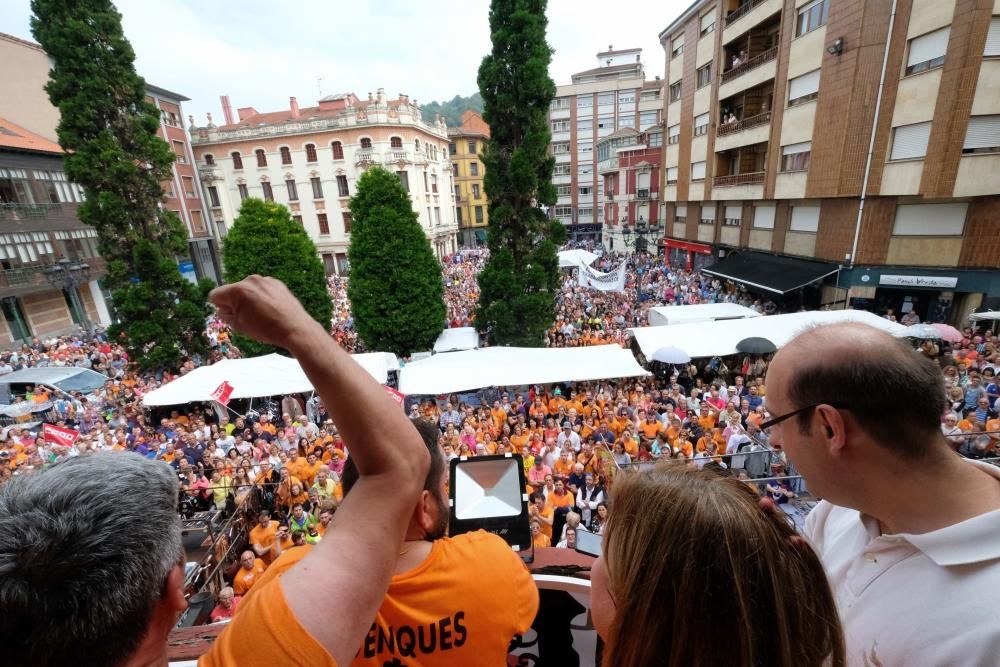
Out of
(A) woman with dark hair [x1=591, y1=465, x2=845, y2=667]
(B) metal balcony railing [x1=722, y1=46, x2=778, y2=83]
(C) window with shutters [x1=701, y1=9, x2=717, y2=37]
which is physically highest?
(C) window with shutters [x1=701, y1=9, x2=717, y2=37]

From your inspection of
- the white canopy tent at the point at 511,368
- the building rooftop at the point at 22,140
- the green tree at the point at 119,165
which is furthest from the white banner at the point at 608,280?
the building rooftop at the point at 22,140

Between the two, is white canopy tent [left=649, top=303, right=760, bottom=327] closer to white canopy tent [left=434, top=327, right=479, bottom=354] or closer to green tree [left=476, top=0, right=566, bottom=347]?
green tree [left=476, top=0, right=566, bottom=347]

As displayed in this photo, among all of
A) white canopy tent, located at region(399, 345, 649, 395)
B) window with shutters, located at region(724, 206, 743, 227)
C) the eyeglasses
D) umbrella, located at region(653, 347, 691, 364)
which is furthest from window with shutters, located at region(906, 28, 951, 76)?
the eyeglasses

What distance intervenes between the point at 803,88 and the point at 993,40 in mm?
5547

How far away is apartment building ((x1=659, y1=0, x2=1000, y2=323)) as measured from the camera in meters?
13.4

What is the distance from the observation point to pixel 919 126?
46.6ft

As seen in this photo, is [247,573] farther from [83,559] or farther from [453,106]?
[453,106]

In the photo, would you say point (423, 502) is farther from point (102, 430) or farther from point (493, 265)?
point (493, 265)

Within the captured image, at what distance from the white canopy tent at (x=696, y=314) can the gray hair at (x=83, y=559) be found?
15.7 meters

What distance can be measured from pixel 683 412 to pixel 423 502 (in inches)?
358

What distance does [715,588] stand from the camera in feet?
3.11

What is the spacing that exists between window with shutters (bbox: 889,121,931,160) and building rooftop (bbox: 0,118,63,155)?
35.3 metres

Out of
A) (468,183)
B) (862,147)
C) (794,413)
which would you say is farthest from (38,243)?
(468,183)

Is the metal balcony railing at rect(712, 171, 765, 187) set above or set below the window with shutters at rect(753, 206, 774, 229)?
above
